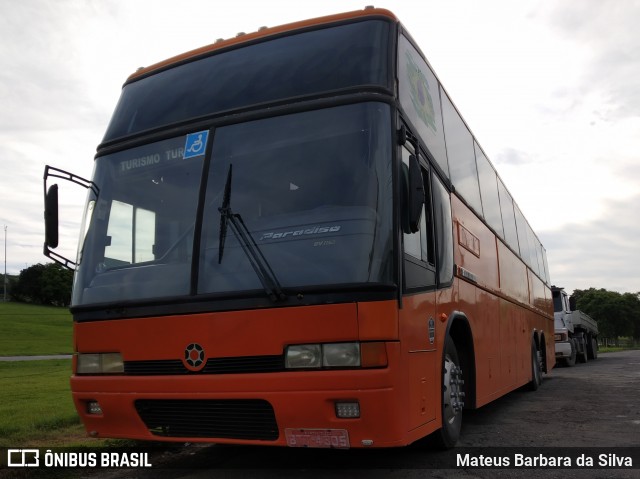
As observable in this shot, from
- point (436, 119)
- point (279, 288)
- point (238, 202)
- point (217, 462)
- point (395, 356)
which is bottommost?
point (217, 462)

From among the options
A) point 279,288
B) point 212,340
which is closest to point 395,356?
point 279,288

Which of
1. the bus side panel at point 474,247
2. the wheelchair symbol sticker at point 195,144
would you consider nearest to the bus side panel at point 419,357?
the bus side panel at point 474,247

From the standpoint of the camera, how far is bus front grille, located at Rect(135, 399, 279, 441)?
419 centimetres

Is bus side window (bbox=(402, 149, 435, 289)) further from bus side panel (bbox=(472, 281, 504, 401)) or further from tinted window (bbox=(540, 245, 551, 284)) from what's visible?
tinted window (bbox=(540, 245, 551, 284))

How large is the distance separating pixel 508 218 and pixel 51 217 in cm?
803

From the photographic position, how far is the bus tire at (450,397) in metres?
5.35

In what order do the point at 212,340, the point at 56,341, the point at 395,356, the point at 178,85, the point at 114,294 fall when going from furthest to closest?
the point at 56,341 → the point at 178,85 → the point at 114,294 → the point at 212,340 → the point at 395,356

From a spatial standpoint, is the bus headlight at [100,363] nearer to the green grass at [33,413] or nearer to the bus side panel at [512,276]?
the green grass at [33,413]

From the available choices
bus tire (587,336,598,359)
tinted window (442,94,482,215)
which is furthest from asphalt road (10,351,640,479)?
bus tire (587,336,598,359)

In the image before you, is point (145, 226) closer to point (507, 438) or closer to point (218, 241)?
point (218, 241)

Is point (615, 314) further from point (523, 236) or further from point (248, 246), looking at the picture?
point (248, 246)

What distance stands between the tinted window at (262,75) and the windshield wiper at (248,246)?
2.61 ft

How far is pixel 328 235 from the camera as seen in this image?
4.18 meters

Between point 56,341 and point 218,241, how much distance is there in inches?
1783
